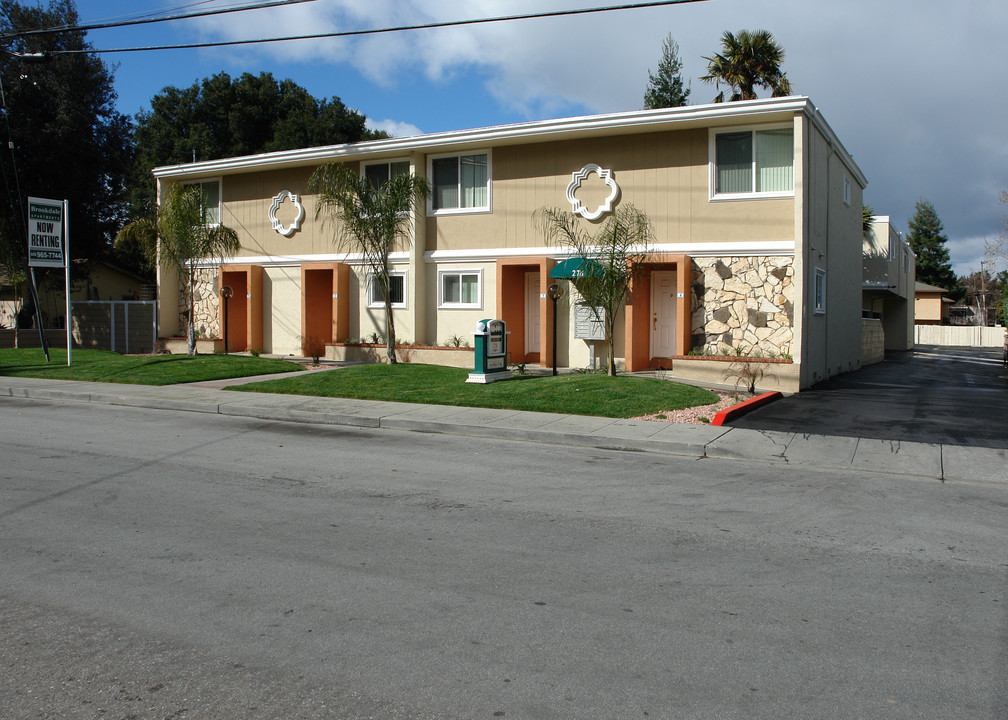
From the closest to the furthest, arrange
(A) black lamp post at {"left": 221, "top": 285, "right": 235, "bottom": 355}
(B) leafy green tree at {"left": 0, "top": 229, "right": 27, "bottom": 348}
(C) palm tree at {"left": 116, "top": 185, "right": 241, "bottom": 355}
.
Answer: (C) palm tree at {"left": 116, "top": 185, "right": 241, "bottom": 355}, (A) black lamp post at {"left": 221, "top": 285, "right": 235, "bottom": 355}, (B) leafy green tree at {"left": 0, "top": 229, "right": 27, "bottom": 348}

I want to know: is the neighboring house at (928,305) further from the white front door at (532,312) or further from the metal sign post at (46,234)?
the metal sign post at (46,234)

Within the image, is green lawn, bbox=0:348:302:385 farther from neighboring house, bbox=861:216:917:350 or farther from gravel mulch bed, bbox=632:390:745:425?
neighboring house, bbox=861:216:917:350

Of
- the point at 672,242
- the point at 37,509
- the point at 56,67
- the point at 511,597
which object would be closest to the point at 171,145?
the point at 56,67

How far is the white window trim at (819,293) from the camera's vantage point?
717 inches

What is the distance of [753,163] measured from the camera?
17.5 m

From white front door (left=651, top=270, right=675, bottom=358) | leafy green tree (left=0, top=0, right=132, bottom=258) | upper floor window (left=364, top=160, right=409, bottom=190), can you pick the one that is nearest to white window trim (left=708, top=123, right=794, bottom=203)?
white front door (left=651, top=270, right=675, bottom=358)

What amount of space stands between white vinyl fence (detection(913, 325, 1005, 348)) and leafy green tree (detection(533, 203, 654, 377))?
127 feet

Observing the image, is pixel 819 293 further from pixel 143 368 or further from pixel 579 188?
pixel 143 368

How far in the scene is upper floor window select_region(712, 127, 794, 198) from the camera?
56.6 ft

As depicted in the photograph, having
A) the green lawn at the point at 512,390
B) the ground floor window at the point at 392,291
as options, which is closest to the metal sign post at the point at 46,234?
the ground floor window at the point at 392,291

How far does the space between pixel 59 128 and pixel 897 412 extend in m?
28.1

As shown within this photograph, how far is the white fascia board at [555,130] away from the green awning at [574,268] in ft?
10.4

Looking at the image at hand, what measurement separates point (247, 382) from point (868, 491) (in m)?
13.1

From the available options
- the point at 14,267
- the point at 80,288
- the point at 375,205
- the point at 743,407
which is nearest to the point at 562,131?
Answer: the point at 375,205
